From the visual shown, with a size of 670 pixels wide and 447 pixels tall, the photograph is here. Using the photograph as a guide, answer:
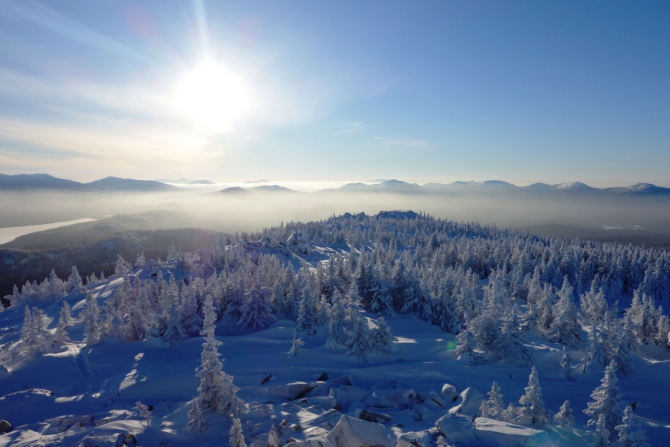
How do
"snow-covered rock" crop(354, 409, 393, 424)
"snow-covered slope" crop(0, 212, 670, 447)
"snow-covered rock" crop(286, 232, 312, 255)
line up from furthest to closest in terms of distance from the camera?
"snow-covered rock" crop(286, 232, 312, 255) < "snow-covered rock" crop(354, 409, 393, 424) < "snow-covered slope" crop(0, 212, 670, 447)

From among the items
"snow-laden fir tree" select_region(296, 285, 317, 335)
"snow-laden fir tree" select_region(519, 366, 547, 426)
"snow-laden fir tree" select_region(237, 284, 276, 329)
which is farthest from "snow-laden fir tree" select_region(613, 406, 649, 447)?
"snow-laden fir tree" select_region(237, 284, 276, 329)

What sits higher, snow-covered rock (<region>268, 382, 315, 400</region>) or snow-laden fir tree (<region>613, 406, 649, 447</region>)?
snow-laden fir tree (<region>613, 406, 649, 447</region>)

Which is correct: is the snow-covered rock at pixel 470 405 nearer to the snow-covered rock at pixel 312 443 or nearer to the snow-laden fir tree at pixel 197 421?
the snow-covered rock at pixel 312 443

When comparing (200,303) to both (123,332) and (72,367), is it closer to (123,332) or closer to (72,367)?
(123,332)

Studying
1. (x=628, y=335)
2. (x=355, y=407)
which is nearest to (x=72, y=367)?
(x=355, y=407)

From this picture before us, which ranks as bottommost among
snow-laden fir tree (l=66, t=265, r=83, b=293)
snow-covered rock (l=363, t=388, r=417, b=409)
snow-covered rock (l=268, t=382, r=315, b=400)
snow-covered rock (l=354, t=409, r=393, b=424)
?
snow-laden fir tree (l=66, t=265, r=83, b=293)

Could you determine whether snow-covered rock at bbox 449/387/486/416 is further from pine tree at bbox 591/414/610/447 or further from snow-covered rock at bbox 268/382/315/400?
snow-covered rock at bbox 268/382/315/400
